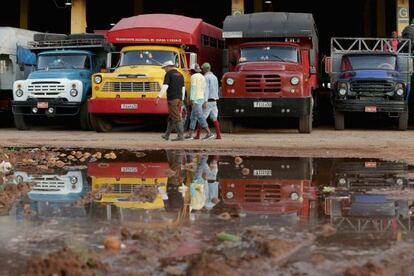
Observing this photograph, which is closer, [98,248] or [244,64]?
[98,248]

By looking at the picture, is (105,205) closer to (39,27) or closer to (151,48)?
(151,48)

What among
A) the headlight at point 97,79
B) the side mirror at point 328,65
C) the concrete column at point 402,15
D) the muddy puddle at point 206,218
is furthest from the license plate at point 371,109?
the concrete column at point 402,15

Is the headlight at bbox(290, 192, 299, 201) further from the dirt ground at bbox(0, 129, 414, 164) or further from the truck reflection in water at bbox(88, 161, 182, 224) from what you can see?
the dirt ground at bbox(0, 129, 414, 164)

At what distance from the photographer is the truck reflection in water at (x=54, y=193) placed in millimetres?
6500

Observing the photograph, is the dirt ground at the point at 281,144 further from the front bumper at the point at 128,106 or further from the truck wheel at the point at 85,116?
the truck wheel at the point at 85,116

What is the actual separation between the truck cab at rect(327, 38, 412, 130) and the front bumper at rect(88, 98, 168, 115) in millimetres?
5581

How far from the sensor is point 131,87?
57.3 ft

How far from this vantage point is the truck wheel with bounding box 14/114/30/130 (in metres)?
20.0

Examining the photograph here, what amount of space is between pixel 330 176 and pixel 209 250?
4520mm

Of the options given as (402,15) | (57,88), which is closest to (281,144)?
(57,88)

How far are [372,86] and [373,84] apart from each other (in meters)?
0.07

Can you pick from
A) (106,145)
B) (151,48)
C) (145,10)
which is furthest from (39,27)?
(106,145)

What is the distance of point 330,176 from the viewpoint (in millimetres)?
9055

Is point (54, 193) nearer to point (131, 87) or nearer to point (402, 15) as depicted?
point (131, 87)
